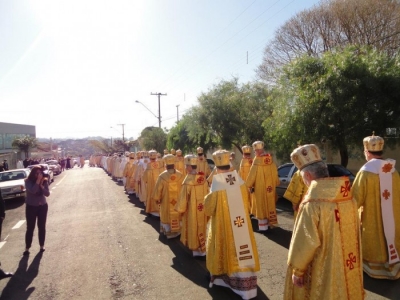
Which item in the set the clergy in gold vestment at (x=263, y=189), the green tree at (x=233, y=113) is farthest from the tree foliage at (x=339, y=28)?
the clergy in gold vestment at (x=263, y=189)

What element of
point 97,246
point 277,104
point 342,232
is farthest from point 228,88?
point 342,232

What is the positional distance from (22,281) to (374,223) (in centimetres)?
562

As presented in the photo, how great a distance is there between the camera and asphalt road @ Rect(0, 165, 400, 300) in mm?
5301

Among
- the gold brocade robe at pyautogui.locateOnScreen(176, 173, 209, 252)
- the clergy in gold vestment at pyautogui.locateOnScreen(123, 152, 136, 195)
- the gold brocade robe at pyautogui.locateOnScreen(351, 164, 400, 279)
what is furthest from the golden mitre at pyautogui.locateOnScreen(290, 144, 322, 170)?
the clergy in gold vestment at pyautogui.locateOnScreen(123, 152, 136, 195)

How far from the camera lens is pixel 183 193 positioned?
6449 millimetres

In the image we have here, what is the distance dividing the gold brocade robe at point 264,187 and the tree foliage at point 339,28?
12.2 m

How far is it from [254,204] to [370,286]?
13.0ft

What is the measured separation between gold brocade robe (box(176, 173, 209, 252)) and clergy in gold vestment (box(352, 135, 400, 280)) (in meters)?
2.55

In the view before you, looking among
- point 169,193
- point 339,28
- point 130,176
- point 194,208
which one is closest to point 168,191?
point 169,193

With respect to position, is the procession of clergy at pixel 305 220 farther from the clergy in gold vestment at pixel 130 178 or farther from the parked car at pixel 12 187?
the parked car at pixel 12 187

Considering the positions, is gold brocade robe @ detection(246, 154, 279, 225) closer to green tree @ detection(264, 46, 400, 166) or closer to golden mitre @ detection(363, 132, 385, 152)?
golden mitre @ detection(363, 132, 385, 152)

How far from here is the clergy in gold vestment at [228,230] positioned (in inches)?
197

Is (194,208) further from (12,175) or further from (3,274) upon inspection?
(12,175)

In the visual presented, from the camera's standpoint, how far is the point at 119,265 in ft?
21.4
